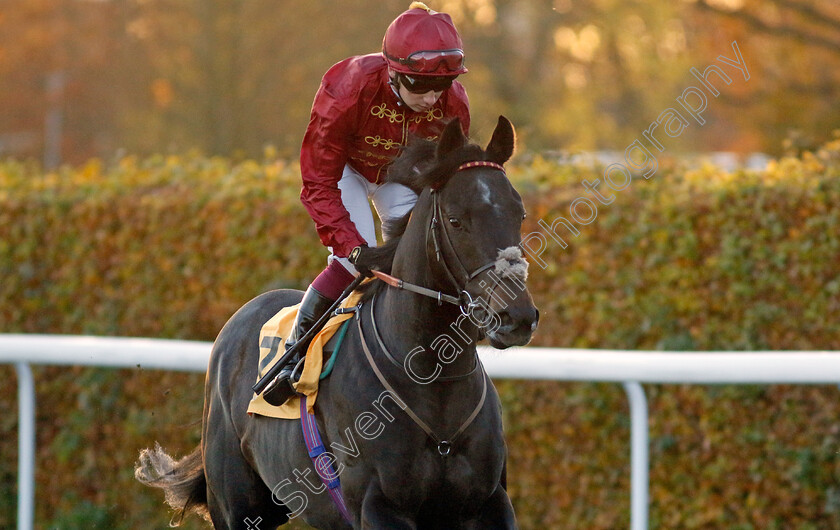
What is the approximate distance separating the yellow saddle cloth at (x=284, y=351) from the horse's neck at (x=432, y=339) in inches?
14.2

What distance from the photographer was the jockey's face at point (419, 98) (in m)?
3.25

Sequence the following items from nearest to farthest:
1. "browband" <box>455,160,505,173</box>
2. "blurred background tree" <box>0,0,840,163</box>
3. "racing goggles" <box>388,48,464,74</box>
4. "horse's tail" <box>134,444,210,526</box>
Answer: "browband" <box>455,160,505,173</box> < "racing goggles" <box>388,48,464,74</box> < "horse's tail" <box>134,444,210,526</box> < "blurred background tree" <box>0,0,840,163</box>

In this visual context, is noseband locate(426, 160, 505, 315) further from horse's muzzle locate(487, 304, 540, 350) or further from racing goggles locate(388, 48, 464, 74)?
racing goggles locate(388, 48, 464, 74)

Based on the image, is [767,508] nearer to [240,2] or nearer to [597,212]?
[597,212]

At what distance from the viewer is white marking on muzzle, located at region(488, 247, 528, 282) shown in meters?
2.56

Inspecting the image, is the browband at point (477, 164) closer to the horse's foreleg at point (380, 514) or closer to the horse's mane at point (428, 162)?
the horse's mane at point (428, 162)

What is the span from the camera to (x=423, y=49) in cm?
309

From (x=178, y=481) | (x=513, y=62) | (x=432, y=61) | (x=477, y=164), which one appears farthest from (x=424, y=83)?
(x=513, y=62)

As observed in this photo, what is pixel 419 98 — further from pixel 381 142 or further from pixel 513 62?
pixel 513 62

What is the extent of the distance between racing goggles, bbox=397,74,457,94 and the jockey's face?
Answer: 0.03 m

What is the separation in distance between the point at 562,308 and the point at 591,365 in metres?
1.13

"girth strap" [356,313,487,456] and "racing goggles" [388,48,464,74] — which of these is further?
"racing goggles" [388,48,464,74]

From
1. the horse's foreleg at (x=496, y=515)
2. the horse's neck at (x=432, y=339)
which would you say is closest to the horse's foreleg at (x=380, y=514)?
the horse's foreleg at (x=496, y=515)

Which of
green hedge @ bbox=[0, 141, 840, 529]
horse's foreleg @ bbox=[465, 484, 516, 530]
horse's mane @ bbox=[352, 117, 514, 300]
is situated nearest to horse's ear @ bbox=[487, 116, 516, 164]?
horse's mane @ bbox=[352, 117, 514, 300]
